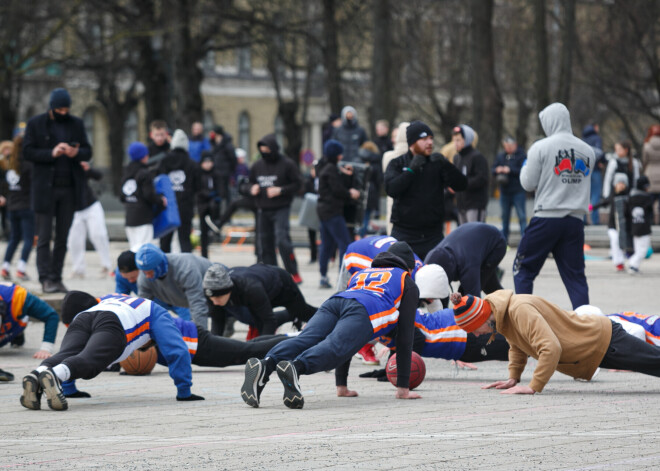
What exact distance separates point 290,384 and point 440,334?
6.79 ft

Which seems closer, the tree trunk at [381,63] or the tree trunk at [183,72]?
→ the tree trunk at [381,63]

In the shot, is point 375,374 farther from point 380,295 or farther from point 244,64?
point 244,64

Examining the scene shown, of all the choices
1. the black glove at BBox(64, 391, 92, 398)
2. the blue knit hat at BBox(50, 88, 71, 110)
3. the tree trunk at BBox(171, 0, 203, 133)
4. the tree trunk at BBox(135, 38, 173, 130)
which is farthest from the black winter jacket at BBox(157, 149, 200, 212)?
the tree trunk at BBox(135, 38, 173, 130)

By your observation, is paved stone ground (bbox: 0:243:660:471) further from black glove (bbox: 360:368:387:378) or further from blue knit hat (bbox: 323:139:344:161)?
blue knit hat (bbox: 323:139:344:161)

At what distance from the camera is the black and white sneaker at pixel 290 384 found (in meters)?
7.71

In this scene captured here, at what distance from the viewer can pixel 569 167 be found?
416 inches

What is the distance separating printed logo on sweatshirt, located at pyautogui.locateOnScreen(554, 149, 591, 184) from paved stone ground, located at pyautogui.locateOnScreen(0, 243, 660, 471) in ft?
5.29

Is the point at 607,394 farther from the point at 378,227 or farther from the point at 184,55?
the point at 184,55

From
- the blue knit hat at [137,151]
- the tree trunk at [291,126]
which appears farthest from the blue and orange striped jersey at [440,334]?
the tree trunk at [291,126]

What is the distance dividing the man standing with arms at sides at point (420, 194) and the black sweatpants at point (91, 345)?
153 inches

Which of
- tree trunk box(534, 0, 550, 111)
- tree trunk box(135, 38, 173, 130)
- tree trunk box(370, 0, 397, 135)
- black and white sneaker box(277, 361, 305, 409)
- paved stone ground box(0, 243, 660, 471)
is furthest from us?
tree trunk box(135, 38, 173, 130)

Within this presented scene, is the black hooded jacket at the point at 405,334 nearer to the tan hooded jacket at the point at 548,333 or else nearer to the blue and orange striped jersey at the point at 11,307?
the tan hooded jacket at the point at 548,333

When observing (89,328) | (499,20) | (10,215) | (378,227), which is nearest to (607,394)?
(89,328)

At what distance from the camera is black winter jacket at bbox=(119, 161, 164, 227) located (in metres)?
15.9
